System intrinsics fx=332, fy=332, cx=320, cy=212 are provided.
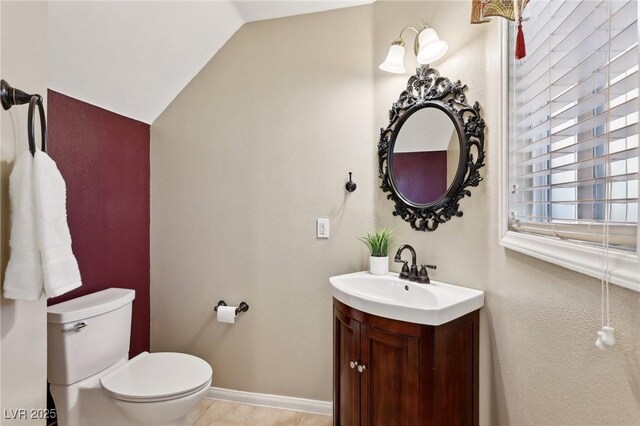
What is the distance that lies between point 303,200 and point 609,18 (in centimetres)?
157

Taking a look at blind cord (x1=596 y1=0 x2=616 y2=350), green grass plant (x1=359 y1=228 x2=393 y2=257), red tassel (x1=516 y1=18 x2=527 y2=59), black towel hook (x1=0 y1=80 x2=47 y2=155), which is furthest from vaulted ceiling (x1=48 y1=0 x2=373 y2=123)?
blind cord (x1=596 y1=0 x2=616 y2=350)

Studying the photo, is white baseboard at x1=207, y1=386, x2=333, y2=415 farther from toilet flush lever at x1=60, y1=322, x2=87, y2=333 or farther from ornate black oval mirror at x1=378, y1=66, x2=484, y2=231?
ornate black oval mirror at x1=378, y1=66, x2=484, y2=231

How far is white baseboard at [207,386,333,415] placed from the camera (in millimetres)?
2047

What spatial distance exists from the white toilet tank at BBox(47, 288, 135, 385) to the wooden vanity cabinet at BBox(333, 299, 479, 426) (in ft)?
3.98

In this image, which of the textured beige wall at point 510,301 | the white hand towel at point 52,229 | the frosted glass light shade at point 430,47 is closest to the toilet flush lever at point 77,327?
the white hand towel at point 52,229

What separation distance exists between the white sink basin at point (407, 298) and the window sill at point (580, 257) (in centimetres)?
32

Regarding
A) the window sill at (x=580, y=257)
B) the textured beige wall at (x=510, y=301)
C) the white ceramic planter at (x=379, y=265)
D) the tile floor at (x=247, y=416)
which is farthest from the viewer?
the tile floor at (x=247, y=416)

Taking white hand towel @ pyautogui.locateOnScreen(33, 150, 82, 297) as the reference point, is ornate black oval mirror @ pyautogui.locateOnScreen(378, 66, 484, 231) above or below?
above

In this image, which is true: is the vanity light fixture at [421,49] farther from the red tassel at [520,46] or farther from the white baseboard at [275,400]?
the white baseboard at [275,400]

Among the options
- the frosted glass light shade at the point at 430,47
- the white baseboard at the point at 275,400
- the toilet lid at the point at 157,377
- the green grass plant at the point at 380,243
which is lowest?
the white baseboard at the point at 275,400

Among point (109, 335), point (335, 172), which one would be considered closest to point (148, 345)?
point (109, 335)

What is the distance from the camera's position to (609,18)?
2.45 feet

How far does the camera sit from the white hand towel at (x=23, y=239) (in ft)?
2.78

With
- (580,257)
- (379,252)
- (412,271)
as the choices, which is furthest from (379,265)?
(580,257)
